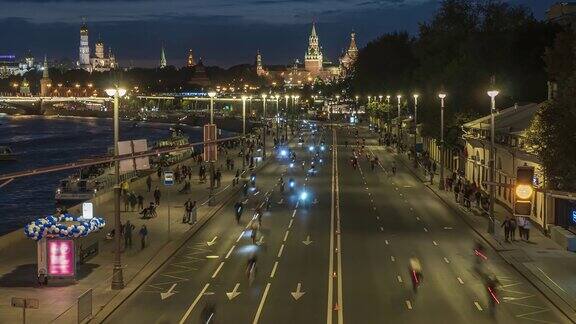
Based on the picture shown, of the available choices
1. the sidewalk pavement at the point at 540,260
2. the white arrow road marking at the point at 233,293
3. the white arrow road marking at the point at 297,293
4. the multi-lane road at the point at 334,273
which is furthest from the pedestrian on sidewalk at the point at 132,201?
the white arrow road marking at the point at 297,293

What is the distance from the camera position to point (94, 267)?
3272 cm

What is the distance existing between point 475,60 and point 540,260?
51.4 metres

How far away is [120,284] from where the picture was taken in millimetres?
28812

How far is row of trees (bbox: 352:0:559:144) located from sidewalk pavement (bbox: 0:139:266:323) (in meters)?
28.2

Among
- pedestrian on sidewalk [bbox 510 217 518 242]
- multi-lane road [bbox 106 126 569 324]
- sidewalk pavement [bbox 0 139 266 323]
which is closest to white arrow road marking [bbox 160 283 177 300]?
multi-lane road [bbox 106 126 569 324]

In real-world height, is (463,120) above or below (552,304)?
above

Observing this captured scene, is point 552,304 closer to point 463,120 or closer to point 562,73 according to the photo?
point 562,73

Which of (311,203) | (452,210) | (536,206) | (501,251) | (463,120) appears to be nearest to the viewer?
(501,251)

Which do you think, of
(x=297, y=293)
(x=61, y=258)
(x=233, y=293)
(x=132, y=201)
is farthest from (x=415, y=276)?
(x=132, y=201)

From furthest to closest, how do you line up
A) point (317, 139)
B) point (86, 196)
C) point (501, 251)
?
point (317, 139), point (86, 196), point (501, 251)

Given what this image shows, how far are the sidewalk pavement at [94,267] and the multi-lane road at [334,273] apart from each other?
35.9 inches

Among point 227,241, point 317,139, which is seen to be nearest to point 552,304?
point 227,241

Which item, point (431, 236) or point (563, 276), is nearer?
point (563, 276)

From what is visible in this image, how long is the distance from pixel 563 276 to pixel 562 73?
9606 millimetres
